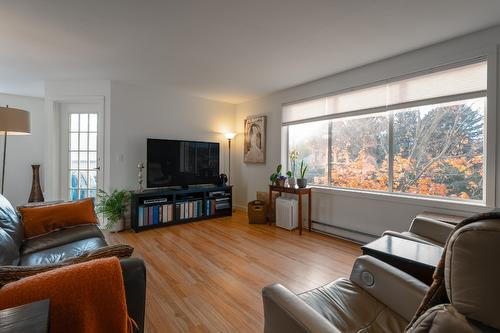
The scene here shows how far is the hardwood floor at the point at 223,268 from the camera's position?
66.0 inches

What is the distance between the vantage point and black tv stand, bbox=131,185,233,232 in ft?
11.9

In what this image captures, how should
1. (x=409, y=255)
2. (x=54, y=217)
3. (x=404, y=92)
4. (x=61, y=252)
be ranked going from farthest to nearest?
1. (x=404, y=92)
2. (x=54, y=217)
3. (x=61, y=252)
4. (x=409, y=255)

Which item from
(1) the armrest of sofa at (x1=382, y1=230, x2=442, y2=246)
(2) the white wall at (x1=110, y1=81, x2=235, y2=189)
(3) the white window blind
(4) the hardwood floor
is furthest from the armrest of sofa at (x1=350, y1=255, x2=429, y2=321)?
(2) the white wall at (x1=110, y1=81, x2=235, y2=189)

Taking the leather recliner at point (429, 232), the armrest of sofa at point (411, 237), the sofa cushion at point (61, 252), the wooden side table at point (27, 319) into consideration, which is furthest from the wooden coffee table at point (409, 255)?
the sofa cushion at point (61, 252)

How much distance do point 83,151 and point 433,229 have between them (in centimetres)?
475

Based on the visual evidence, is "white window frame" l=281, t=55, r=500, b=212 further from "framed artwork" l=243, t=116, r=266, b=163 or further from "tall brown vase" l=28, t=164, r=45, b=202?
"tall brown vase" l=28, t=164, r=45, b=202

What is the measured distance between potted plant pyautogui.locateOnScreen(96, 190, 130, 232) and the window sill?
3038mm

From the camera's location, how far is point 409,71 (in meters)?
2.65

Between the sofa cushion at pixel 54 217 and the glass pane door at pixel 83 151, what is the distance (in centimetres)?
179

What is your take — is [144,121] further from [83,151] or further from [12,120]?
[12,120]

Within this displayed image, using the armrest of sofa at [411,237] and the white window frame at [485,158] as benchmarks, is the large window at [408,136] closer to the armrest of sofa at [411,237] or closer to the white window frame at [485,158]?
the white window frame at [485,158]

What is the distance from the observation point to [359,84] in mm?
3086

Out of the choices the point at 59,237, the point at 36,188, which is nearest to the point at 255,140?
the point at 59,237

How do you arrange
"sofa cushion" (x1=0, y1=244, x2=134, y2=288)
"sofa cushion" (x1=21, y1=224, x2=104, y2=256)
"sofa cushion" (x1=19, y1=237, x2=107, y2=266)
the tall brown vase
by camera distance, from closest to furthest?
1. "sofa cushion" (x1=0, y1=244, x2=134, y2=288)
2. "sofa cushion" (x1=19, y1=237, x2=107, y2=266)
3. "sofa cushion" (x1=21, y1=224, x2=104, y2=256)
4. the tall brown vase
